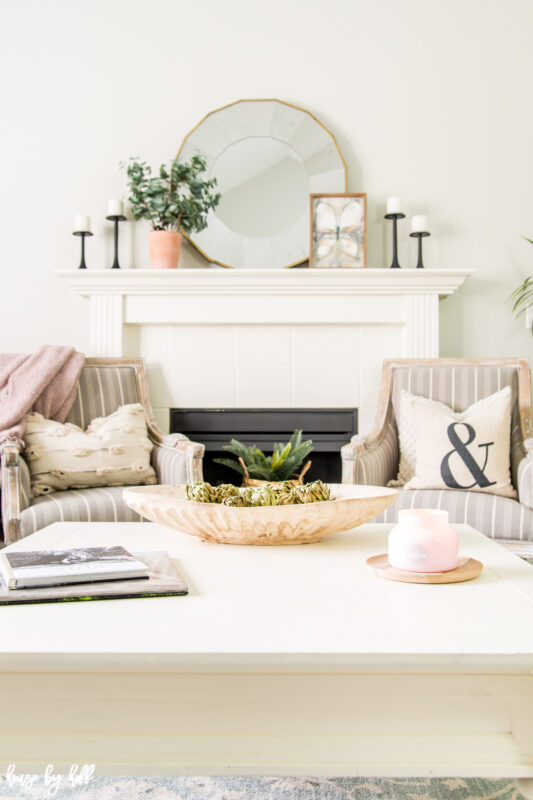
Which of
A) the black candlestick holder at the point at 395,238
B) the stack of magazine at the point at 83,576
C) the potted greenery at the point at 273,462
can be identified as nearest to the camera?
the stack of magazine at the point at 83,576

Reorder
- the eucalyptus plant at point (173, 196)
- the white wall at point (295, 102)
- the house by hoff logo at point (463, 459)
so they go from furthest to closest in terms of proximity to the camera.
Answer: the white wall at point (295, 102) → the eucalyptus plant at point (173, 196) → the house by hoff logo at point (463, 459)

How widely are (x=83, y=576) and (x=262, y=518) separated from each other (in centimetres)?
33

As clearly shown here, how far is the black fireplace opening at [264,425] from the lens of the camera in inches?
118

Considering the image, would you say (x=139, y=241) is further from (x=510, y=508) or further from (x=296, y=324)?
(x=510, y=508)

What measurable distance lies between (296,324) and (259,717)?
7.68ft

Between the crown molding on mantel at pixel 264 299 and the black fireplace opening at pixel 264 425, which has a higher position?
the crown molding on mantel at pixel 264 299

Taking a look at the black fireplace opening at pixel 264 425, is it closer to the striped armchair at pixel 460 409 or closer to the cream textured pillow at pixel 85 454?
the striped armchair at pixel 460 409

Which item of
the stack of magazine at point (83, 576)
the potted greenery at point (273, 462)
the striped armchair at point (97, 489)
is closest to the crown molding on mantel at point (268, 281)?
the striped armchair at point (97, 489)

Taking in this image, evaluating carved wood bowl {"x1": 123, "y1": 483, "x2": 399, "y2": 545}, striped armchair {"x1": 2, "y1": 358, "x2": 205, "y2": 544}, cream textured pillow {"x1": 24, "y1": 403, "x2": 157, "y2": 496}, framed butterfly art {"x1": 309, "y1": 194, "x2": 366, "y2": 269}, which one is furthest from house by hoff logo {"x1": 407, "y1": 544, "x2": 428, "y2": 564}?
framed butterfly art {"x1": 309, "y1": 194, "x2": 366, "y2": 269}

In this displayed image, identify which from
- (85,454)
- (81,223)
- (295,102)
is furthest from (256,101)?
(85,454)

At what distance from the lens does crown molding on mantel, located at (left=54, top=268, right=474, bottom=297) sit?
9.49 feet

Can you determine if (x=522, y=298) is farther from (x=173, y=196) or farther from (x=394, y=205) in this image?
(x=173, y=196)

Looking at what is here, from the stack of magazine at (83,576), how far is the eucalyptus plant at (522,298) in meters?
2.48

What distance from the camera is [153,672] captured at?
2.53ft
